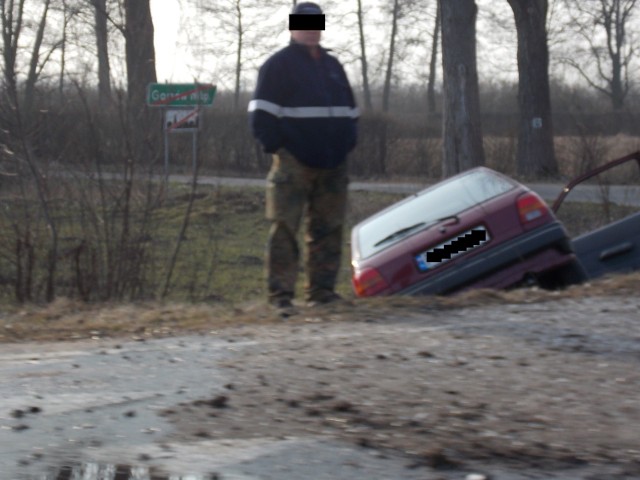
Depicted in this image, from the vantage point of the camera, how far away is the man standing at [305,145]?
23.5ft

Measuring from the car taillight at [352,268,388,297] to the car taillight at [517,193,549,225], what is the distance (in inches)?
44.1

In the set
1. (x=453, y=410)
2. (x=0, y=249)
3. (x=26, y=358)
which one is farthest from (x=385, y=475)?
(x=0, y=249)

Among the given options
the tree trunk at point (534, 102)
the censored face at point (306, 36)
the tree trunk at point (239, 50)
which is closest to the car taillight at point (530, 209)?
the censored face at point (306, 36)

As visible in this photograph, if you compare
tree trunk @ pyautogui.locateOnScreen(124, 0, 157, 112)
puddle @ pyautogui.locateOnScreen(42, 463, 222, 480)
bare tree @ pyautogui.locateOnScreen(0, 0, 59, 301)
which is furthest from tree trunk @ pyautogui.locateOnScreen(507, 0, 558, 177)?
puddle @ pyautogui.locateOnScreen(42, 463, 222, 480)

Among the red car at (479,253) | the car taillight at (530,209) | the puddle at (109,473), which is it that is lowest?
the puddle at (109,473)

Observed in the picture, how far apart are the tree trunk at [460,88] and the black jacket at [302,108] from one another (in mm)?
14454

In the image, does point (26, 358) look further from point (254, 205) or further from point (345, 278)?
point (254, 205)

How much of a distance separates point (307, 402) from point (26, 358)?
2213mm

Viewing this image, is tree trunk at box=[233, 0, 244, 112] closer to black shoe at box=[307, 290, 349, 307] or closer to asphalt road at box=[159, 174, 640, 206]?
asphalt road at box=[159, 174, 640, 206]

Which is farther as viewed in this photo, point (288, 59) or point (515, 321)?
point (288, 59)

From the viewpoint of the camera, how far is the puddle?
4.11 metres

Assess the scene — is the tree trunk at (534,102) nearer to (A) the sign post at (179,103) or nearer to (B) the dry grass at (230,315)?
(A) the sign post at (179,103)

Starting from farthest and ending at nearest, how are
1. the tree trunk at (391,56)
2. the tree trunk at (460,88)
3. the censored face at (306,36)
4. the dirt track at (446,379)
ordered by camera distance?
the tree trunk at (391,56) → the tree trunk at (460,88) → the censored face at (306,36) → the dirt track at (446,379)

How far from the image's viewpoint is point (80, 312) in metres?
8.49
